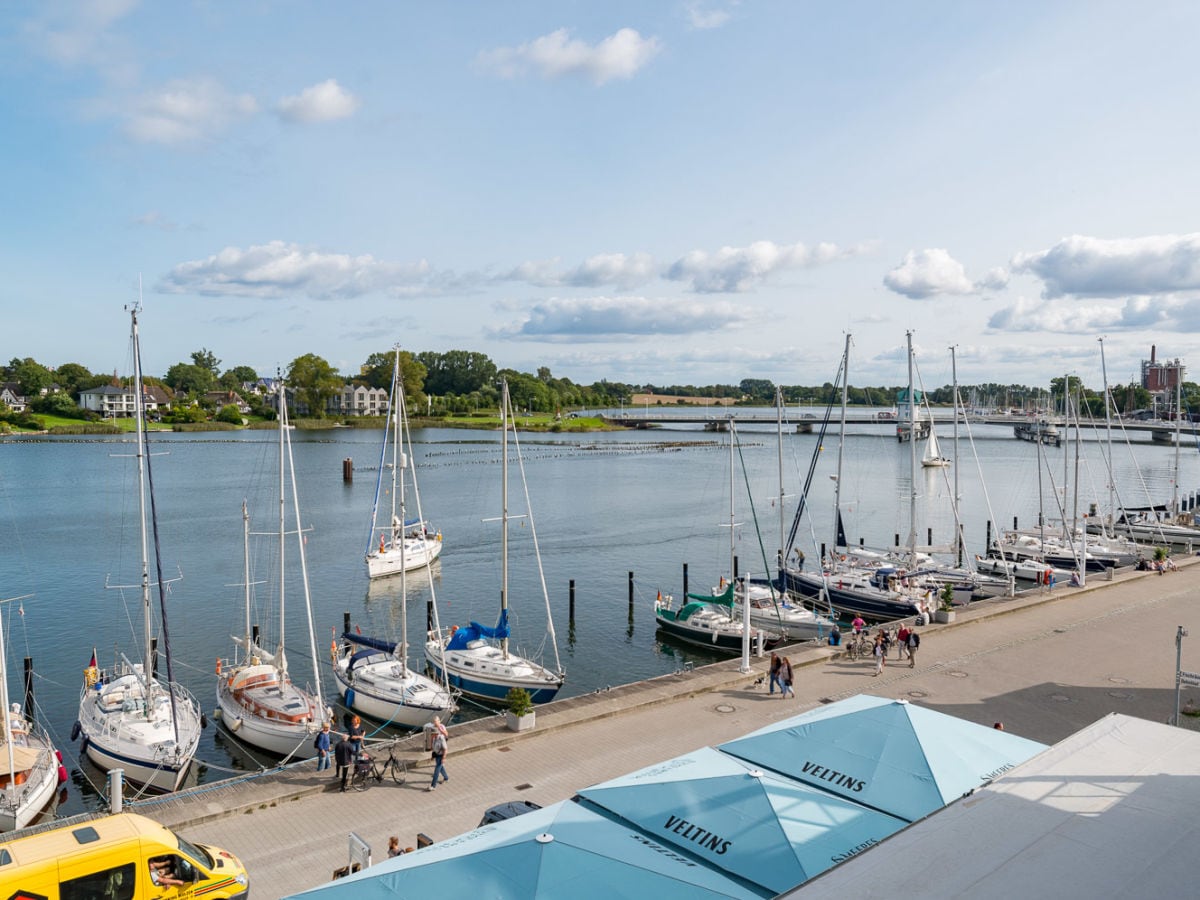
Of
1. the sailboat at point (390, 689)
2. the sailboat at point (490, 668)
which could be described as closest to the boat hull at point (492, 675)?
the sailboat at point (490, 668)

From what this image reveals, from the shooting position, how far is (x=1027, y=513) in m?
78.6

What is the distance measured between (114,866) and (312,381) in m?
184

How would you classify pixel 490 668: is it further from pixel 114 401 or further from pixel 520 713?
pixel 114 401

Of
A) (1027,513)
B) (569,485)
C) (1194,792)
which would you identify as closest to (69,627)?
(1194,792)

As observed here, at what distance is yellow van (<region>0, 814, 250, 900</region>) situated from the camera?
11195 mm

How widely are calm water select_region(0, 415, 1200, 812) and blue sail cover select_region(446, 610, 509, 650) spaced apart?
437 centimetres

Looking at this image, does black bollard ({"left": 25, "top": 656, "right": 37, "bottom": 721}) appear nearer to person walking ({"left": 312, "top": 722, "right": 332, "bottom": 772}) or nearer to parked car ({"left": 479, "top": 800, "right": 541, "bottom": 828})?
person walking ({"left": 312, "top": 722, "right": 332, "bottom": 772})

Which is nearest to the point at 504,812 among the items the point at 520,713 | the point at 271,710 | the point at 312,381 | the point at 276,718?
→ the point at 520,713

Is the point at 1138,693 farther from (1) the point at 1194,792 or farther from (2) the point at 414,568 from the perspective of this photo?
(2) the point at 414,568

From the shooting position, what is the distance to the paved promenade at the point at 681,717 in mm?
15742

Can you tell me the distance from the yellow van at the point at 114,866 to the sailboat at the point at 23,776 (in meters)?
8.12

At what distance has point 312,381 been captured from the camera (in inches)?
7362

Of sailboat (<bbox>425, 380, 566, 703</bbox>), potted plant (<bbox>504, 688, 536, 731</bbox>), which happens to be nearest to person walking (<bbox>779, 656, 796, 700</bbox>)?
potted plant (<bbox>504, 688, 536, 731</bbox>)

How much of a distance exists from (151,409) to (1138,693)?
190729 millimetres
